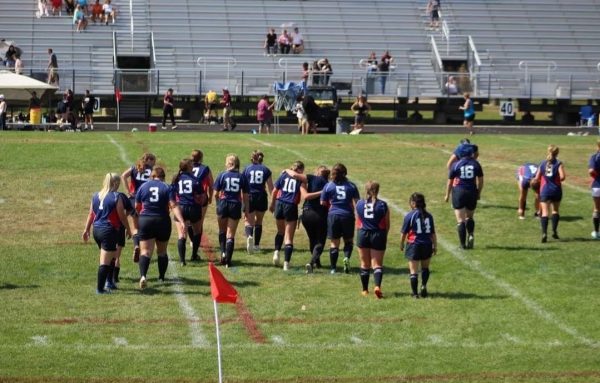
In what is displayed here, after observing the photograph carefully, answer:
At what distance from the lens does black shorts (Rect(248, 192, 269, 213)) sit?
19.8 m

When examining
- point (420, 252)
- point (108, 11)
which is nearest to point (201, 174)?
point (420, 252)

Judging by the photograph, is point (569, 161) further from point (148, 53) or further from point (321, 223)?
point (148, 53)

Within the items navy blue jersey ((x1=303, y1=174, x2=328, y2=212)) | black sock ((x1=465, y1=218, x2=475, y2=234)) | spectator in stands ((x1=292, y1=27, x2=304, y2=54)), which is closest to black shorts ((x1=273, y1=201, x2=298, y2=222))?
navy blue jersey ((x1=303, y1=174, x2=328, y2=212))

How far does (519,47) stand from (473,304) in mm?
40063

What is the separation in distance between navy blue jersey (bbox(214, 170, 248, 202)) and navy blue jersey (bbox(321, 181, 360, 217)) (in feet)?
4.84

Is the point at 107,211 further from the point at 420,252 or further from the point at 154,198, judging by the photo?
the point at 420,252

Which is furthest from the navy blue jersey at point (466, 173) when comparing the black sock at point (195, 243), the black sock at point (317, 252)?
the black sock at point (195, 243)

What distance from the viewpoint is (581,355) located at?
567 inches

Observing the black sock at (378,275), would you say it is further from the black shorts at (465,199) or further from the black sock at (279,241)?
the black shorts at (465,199)

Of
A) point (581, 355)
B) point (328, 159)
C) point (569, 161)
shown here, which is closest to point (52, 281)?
point (581, 355)

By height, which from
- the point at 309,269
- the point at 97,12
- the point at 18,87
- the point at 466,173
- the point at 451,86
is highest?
the point at 97,12

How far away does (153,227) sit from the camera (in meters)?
17.0

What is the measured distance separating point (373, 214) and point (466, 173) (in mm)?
3783

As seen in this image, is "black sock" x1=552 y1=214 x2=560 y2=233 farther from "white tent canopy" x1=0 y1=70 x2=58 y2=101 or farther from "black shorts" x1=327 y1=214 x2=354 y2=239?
"white tent canopy" x1=0 y1=70 x2=58 y2=101
